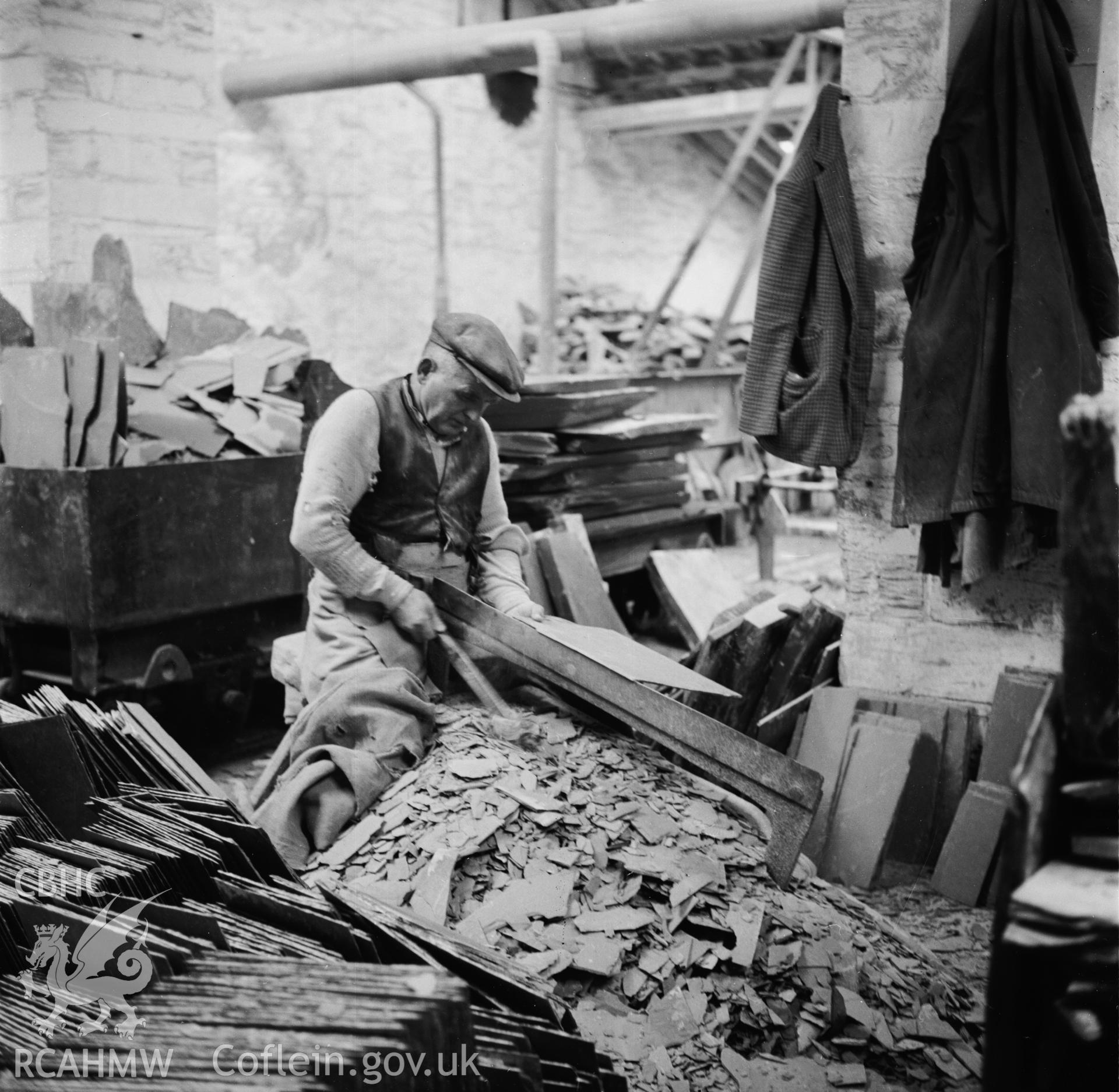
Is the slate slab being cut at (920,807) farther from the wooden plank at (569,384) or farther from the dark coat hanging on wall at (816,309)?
the wooden plank at (569,384)

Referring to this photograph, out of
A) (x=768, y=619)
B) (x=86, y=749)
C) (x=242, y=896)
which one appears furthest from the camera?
(x=768, y=619)

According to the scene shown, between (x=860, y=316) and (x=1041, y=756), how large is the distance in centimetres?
292

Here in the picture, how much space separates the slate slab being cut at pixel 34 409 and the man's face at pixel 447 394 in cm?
177

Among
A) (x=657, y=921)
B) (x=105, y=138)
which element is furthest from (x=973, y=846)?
(x=105, y=138)

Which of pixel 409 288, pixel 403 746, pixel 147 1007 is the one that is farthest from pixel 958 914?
pixel 409 288

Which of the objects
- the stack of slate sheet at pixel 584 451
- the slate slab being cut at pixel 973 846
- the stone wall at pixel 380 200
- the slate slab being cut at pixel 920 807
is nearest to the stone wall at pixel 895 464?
the slate slab being cut at pixel 920 807

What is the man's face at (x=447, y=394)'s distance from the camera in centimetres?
374

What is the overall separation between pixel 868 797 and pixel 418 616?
1.74 m

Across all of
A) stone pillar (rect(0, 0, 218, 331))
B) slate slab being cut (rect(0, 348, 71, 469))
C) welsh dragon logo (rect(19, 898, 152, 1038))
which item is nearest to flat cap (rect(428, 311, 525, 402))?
slate slab being cut (rect(0, 348, 71, 469))

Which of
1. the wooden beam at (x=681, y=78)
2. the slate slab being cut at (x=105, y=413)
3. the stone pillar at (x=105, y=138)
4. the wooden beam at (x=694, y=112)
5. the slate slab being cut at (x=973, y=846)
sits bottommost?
the slate slab being cut at (x=973, y=846)

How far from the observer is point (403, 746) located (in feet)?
11.6

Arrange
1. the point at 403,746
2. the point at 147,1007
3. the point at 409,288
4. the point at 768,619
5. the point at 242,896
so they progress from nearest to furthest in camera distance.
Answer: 1. the point at 147,1007
2. the point at 242,896
3. the point at 403,746
4. the point at 768,619
5. the point at 409,288

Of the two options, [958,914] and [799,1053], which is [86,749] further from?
[958,914]

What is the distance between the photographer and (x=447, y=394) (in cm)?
379
